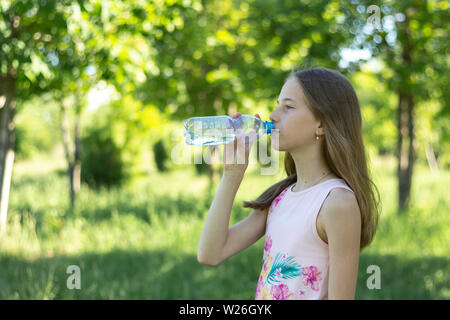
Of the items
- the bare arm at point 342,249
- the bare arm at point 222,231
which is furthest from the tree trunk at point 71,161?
the bare arm at point 342,249

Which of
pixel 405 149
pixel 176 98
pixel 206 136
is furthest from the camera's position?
pixel 176 98

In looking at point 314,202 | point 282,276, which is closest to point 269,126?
point 314,202

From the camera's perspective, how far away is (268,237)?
1895mm

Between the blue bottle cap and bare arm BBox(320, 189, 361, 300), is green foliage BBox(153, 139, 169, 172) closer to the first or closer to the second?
the blue bottle cap

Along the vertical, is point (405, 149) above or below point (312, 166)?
above

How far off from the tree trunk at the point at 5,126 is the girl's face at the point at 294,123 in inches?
173

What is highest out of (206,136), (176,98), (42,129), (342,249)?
(42,129)

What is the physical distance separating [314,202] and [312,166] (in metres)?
0.20

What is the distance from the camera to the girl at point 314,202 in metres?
1.60

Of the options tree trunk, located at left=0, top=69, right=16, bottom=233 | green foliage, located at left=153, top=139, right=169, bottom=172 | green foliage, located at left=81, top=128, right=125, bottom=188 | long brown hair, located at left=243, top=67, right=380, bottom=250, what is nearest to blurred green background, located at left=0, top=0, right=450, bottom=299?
tree trunk, located at left=0, top=69, right=16, bottom=233

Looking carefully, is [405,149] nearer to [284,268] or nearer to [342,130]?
[342,130]

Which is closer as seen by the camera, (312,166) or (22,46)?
(312,166)

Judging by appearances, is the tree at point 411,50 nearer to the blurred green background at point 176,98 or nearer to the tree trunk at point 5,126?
the blurred green background at point 176,98

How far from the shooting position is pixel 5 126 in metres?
5.30
